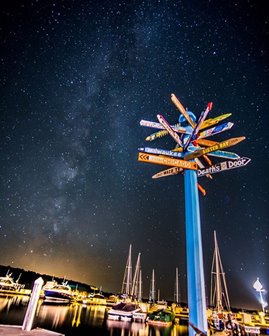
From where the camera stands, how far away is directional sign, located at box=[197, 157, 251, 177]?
27.6ft

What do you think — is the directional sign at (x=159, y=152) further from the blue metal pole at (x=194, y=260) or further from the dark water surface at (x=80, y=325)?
the dark water surface at (x=80, y=325)

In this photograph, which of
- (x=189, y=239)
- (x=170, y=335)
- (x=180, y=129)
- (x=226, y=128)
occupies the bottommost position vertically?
(x=170, y=335)

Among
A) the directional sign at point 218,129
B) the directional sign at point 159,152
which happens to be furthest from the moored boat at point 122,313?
the directional sign at point 218,129

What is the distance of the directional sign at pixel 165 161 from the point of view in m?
8.38

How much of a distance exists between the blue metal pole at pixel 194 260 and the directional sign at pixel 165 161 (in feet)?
1.23

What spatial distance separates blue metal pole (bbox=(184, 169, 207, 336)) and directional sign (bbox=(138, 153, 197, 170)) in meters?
0.38

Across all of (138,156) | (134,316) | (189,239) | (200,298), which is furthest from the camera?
(134,316)

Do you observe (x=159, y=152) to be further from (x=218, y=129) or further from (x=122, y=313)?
(x=122, y=313)

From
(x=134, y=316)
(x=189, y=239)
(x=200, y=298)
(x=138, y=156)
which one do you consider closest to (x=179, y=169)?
(x=138, y=156)

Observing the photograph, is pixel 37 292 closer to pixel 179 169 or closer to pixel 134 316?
pixel 179 169

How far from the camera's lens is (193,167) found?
28.8ft

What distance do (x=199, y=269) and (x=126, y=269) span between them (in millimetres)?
55396

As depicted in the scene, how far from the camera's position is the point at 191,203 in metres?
8.28

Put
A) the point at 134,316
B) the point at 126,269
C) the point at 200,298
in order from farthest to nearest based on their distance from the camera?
the point at 126,269 < the point at 134,316 < the point at 200,298
